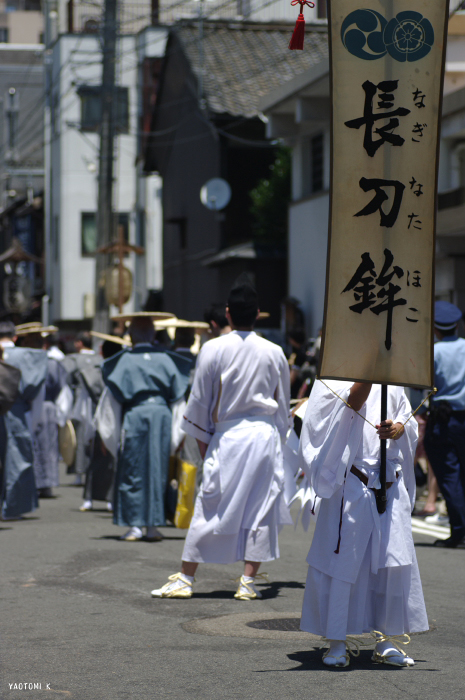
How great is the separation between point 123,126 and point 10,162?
10032mm

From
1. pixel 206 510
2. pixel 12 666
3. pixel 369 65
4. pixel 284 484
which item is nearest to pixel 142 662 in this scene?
pixel 12 666

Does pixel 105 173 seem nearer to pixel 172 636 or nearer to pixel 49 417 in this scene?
pixel 49 417

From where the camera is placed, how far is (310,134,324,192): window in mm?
21045

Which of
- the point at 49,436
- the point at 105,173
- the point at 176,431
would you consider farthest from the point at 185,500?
the point at 105,173

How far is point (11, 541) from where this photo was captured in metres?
9.34

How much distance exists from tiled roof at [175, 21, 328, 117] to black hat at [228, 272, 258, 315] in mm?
16193

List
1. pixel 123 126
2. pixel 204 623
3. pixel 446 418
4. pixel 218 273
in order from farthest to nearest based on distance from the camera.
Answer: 1. pixel 123 126
2. pixel 218 273
3. pixel 446 418
4. pixel 204 623

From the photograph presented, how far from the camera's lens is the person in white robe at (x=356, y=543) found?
5051mm

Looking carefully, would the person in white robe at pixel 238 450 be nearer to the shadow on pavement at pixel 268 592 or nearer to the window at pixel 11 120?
the shadow on pavement at pixel 268 592

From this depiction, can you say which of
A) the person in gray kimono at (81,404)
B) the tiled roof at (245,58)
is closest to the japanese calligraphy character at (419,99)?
the person in gray kimono at (81,404)

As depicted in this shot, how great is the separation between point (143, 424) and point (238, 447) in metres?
2.50

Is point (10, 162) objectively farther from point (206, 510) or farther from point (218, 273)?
point (206, 510)

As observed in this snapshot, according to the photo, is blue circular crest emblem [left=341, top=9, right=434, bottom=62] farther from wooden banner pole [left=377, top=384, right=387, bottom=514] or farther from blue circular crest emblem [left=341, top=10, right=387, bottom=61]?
wooden banner pole [left=377, top=384, right=387, bottom=514]

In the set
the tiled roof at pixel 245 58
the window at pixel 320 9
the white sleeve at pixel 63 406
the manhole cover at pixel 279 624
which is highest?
the window at pixel 320 9
